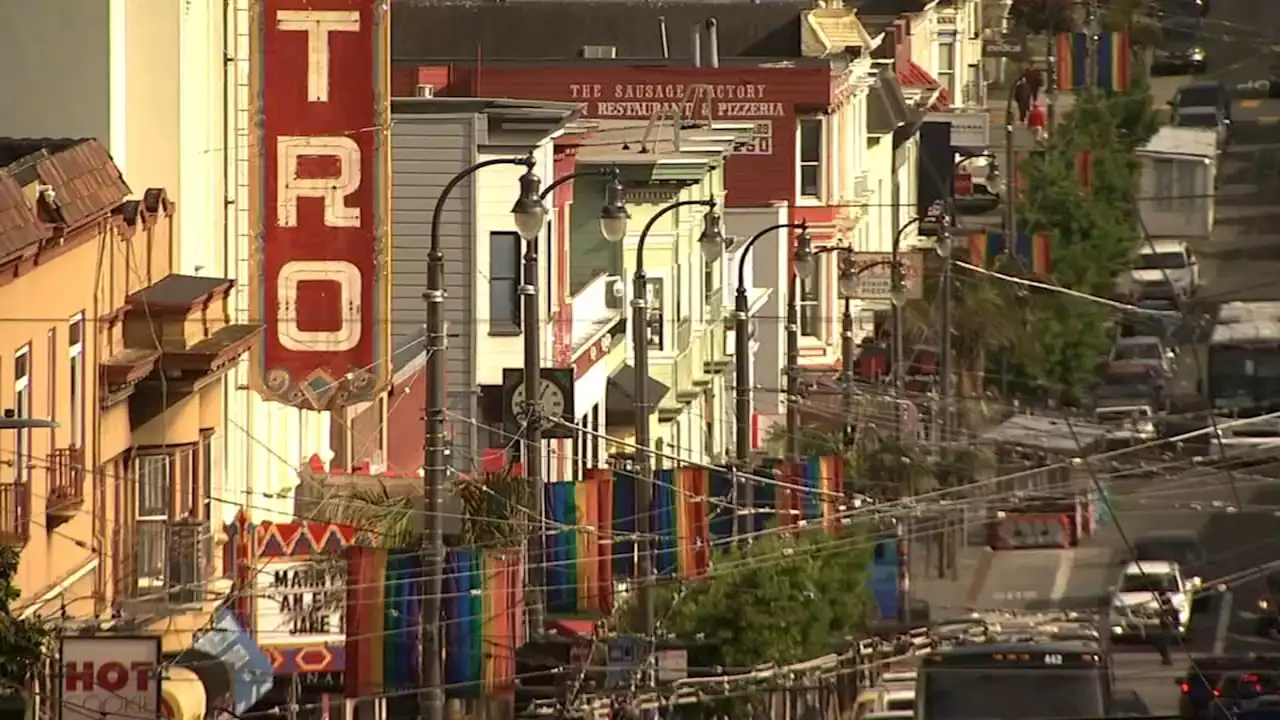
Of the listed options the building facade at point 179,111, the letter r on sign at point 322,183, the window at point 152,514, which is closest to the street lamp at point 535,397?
the letter r on sign at point 322,183

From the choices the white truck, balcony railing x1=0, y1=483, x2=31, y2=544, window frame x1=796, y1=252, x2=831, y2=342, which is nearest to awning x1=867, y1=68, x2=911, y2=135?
window frame x1=796, y1=252, x2=831, y2=342

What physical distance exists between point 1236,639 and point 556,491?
7155 millimetres

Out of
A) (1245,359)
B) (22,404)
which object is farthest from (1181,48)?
(22,404)

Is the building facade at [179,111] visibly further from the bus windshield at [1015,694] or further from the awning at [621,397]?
the awning at [621,397]

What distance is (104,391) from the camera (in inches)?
1013

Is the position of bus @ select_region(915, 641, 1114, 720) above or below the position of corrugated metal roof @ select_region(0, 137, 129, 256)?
below

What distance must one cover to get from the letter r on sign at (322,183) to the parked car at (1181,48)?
7.20m

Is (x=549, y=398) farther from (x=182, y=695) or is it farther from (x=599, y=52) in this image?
(x=599, y=52)

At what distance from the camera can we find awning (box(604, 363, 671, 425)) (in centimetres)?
4888

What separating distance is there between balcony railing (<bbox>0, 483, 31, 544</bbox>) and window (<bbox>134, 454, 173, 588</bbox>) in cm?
316

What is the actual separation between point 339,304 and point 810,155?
37450 millimetres

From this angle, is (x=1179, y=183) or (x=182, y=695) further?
(x=1179, y=183)

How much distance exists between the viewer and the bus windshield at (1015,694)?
95.4 ft

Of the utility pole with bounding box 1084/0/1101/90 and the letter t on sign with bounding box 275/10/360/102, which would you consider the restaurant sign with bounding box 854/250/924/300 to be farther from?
the letter t on sign with bounding box 275/10/360/102
